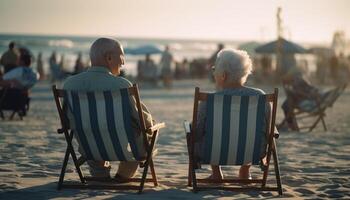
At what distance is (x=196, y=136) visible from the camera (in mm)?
4496

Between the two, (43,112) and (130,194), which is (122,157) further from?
(43,112)

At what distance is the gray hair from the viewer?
450 cm

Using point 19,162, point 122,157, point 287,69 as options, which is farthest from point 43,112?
point 287,69

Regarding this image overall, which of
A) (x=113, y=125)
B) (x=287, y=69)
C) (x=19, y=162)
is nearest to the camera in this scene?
(x=113, y=125)

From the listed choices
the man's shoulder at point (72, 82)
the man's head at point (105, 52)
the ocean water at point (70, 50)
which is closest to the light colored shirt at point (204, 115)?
the man's head at point (105, 52)

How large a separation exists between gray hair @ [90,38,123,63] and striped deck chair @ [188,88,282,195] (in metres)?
0.73

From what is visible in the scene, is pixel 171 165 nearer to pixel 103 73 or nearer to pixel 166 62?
pixel 103 73

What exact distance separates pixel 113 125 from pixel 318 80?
2236cm

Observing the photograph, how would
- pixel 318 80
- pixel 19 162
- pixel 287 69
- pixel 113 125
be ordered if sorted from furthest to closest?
pixel 318 80 < pixel 287 69 < pixel 19 162 < pixel 113 125

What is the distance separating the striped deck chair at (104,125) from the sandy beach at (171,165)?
0.26 m

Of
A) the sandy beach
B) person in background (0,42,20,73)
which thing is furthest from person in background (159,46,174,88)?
the sandy beach

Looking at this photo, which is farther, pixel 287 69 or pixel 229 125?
pixel 287 69

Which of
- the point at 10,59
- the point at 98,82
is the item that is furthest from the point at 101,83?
the point at 10,59

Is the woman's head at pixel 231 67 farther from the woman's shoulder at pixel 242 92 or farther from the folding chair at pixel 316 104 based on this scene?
the folding chair at pixel 316 104
